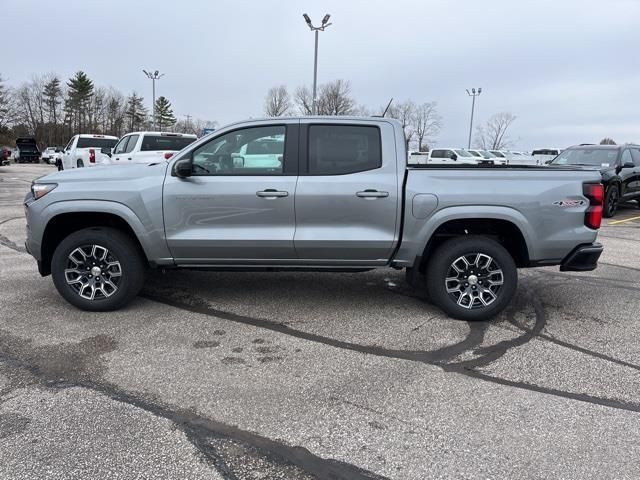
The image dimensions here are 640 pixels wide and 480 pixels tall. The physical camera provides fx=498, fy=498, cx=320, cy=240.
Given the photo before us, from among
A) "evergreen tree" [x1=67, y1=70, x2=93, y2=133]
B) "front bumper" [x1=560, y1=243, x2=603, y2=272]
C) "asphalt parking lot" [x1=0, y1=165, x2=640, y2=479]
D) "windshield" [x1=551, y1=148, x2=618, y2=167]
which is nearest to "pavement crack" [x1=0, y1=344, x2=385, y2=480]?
"asphalt parking lot" [x1=0, y1=165, x2=640, y2=479]

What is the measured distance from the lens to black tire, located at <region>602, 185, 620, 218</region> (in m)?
12.5

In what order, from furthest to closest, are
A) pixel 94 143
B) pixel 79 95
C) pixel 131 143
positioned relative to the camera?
pixel 79 95 < pixel 94 143 < pixel 131 143

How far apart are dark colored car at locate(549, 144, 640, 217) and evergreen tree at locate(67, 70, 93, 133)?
76712mm

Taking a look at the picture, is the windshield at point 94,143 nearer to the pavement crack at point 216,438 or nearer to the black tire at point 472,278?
the pavement crack at point 216,438

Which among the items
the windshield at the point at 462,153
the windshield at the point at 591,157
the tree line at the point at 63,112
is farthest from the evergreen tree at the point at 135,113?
the windshield at the point at 591,157

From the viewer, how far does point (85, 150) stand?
19.6 meters

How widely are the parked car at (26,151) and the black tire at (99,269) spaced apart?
4828cm

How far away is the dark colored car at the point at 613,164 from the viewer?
41.3ft

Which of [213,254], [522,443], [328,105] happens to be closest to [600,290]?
[522,443]

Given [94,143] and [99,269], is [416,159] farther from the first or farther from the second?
[99,269]

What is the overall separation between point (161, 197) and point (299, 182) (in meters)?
1.28

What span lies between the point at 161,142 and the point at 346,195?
432 inches

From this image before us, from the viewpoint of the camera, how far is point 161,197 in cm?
461

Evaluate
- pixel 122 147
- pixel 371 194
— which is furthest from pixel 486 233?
pixel 122 147
